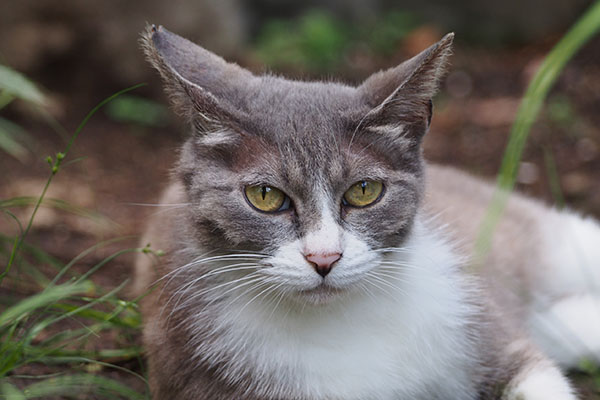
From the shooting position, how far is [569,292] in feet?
12.3

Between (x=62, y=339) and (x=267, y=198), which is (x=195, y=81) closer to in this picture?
(x=267, y=198)

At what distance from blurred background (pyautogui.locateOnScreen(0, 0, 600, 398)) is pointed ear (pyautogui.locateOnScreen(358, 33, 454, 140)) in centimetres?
211

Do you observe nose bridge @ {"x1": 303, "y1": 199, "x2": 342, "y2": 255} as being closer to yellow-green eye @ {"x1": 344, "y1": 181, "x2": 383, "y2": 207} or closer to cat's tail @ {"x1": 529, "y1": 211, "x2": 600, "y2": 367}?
yellow-green eye @ {"x1": 344, "y1": 181, "x2": 383, "y2": 207}

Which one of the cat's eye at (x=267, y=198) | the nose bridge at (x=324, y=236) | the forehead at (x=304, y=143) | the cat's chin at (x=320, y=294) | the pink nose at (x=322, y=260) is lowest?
the cat's chin at (x=320, y=294)

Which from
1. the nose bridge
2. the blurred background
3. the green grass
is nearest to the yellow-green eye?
the nose bridge

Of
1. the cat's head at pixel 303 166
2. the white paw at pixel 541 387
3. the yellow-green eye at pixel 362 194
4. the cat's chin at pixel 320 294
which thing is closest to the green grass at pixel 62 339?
the cat's head at pixel 303 166

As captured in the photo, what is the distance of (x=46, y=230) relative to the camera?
4531mm

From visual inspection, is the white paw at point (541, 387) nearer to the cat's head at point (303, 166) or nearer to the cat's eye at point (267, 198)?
the cat's head at point (303, 166)

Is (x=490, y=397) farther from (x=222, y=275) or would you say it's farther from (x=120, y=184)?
(x=120, y=184)

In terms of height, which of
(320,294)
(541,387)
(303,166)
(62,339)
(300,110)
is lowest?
(541,387)

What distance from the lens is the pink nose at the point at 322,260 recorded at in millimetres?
2150

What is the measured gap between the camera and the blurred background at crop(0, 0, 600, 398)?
512cm

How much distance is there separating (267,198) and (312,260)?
0.93 ft

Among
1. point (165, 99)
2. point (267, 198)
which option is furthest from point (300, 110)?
point (165, 99)
